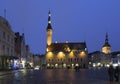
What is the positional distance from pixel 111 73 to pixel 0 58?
47619 mm

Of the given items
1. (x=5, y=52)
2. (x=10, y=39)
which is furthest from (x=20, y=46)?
(x=5, y=52)

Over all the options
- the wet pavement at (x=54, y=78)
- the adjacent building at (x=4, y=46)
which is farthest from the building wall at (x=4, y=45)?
the wet pavement at (x=54, y=78)

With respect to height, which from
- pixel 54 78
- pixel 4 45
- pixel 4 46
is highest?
pixel 4 45

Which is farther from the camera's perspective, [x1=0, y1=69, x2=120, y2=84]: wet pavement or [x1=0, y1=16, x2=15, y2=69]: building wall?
[x1=0, y1=16, x2=15, y2=69]: building wall

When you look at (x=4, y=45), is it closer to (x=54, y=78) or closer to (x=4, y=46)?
(x=4, y=46)

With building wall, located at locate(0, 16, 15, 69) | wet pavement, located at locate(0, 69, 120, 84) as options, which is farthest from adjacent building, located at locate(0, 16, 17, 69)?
wet pavement, located at locate(0, 69, 120, 84)

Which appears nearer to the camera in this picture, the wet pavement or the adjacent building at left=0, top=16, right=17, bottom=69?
the wet pavement

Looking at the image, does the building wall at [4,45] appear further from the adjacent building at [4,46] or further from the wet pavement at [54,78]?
the wet pavement at [54,78]

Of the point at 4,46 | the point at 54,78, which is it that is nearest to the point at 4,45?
the point at 4,46

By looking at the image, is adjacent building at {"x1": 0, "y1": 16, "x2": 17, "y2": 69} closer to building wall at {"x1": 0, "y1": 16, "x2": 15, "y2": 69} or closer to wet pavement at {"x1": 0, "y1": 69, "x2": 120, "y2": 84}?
building wall at {"x1": 0, "y1": 16, "x2": 15, "y2": 69}

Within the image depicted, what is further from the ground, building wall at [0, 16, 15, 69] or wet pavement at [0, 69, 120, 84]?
building wall at [0, 16, 15, 69]

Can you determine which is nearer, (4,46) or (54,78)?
(54,78)

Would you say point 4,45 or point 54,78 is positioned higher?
point 4,45

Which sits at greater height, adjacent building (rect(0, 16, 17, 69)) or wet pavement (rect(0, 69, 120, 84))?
adjacent building (rect(0, 16, 17, 69))
